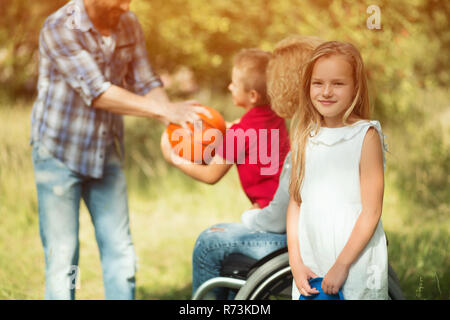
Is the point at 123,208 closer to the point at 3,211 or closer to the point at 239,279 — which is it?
the point at 239,279

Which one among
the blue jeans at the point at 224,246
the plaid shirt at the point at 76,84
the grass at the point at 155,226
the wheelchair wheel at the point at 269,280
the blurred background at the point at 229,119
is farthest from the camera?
the blurred background at the point at 229,119

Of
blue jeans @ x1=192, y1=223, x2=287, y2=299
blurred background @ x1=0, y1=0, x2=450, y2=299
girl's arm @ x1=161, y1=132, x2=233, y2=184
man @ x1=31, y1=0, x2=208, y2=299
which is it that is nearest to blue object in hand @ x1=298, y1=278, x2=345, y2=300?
blue jeans @ x1=192, y1=223, x2=287, y2=299

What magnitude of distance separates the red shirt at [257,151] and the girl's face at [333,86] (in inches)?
18.3

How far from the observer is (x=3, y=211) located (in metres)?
4.38

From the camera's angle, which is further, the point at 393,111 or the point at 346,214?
the point at 393,111

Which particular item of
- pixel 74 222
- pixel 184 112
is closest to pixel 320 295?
pixel 184 112

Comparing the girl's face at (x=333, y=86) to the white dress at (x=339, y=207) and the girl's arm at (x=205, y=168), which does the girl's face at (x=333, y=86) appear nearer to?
the white dress at (x=339, y=207)

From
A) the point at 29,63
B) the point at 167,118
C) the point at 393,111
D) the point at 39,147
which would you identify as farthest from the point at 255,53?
the point at 29,63

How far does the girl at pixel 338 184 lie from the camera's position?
169cm

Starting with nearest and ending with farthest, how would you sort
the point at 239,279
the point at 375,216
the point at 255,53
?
the point at 375,216
the point at 239,279
the point at 255,53

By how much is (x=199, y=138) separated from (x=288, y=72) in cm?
51

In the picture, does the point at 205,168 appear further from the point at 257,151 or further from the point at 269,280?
the point at 269,280

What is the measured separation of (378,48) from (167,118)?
267 centimetres

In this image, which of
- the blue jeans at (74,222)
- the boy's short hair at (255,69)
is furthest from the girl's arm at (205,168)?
the blue jeans at (74,222)
